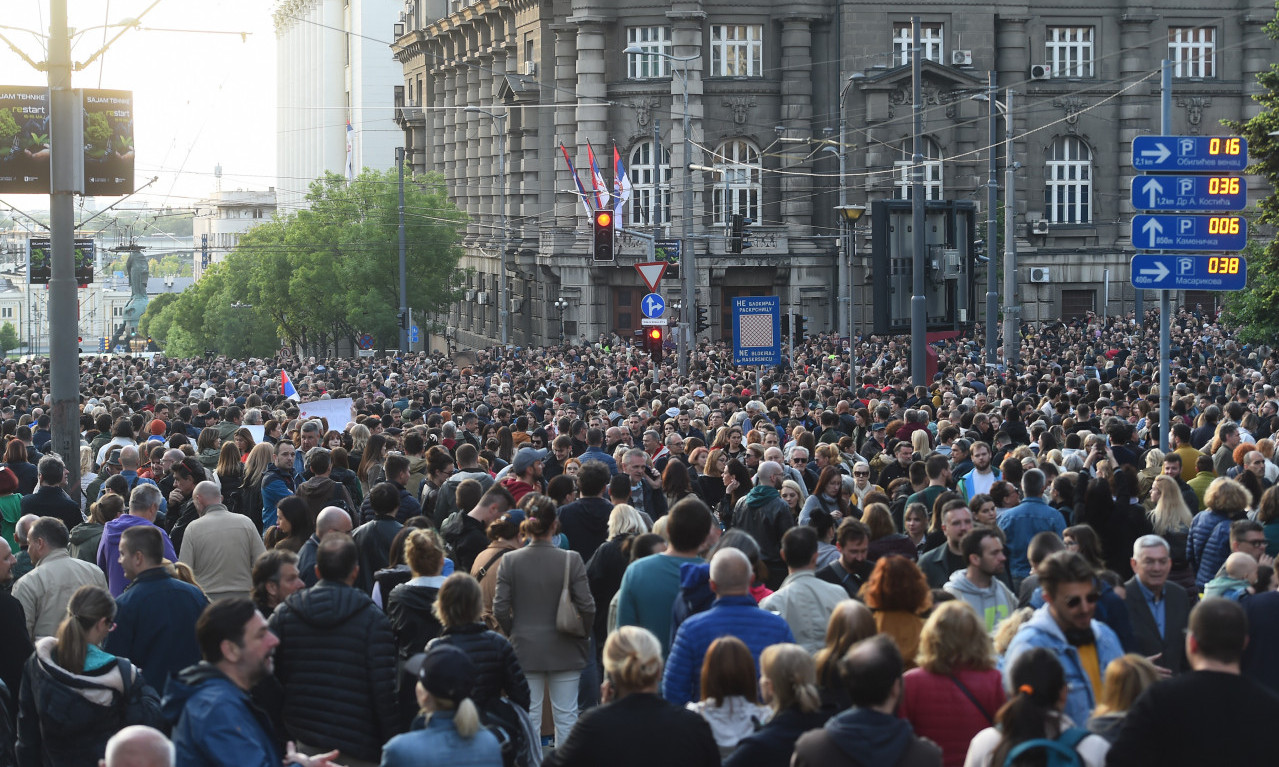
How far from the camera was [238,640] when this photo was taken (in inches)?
266

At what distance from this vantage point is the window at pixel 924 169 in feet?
197

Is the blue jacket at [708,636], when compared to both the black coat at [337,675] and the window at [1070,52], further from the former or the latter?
the window at [1070,52]

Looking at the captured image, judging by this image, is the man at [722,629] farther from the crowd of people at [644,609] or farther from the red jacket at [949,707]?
the red jacket at [949,707]

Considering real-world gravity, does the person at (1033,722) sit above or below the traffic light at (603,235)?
below

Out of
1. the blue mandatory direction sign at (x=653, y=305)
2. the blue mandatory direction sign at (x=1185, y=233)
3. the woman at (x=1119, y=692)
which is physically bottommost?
the woman at (x=1119, y=692)

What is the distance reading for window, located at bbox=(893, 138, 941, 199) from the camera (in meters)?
59.9

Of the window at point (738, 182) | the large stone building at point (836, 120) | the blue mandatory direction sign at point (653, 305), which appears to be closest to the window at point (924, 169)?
the large stone building at point (836, 120)

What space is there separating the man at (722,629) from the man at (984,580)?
1393mm

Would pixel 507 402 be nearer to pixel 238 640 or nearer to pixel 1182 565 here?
pixel 1182 565

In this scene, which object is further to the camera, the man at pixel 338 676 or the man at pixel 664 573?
the man at pixel 664 573

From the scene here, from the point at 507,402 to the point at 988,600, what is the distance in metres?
18.4

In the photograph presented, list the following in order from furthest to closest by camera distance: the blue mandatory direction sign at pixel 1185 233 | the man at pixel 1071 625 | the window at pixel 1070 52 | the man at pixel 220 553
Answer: the window at pixel 1070 52 < the blue mandatory direction sign at pixel 1185 233 < the man at pixel 220 553 < the man at pixel 1071 625

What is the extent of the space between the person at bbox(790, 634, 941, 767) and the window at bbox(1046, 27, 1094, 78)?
196 feet

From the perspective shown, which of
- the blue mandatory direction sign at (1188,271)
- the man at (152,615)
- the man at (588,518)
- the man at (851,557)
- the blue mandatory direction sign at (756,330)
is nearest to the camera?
the man at (152,615)
